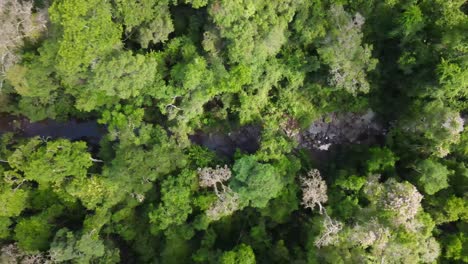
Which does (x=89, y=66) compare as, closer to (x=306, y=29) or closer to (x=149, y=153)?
(x=149, y=153)

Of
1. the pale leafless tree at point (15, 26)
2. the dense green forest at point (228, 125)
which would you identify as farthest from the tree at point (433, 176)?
the pale leafless tree at point (15, 26)

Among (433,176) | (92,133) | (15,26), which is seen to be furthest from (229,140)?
(15,26)

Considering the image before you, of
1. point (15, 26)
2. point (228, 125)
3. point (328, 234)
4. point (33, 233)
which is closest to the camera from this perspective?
point (15, 26)

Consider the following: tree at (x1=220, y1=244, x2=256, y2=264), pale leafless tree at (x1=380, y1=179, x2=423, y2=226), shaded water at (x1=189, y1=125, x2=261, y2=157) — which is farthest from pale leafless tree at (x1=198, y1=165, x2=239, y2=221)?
pale leafless tree at (x1=380, y1=179, x2=423, y2=226)

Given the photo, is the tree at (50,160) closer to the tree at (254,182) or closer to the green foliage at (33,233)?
the green foliage at (33,233)

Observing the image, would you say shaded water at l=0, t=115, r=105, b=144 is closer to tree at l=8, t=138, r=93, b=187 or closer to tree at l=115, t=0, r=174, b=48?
tree at l=8, t=138, r=93, b=187

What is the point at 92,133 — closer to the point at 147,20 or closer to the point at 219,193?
the point at 147,20

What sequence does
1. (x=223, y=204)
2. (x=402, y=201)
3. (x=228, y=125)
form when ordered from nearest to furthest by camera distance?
(x=402, y=201) → (x=223, y=204) → (x=228, y=125)

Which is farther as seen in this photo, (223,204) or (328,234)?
(223,204)

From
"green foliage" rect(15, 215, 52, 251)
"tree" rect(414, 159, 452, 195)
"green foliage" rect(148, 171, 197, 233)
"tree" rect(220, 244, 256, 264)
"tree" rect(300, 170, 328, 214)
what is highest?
"tree" rect(414, 159, 452, 195)
